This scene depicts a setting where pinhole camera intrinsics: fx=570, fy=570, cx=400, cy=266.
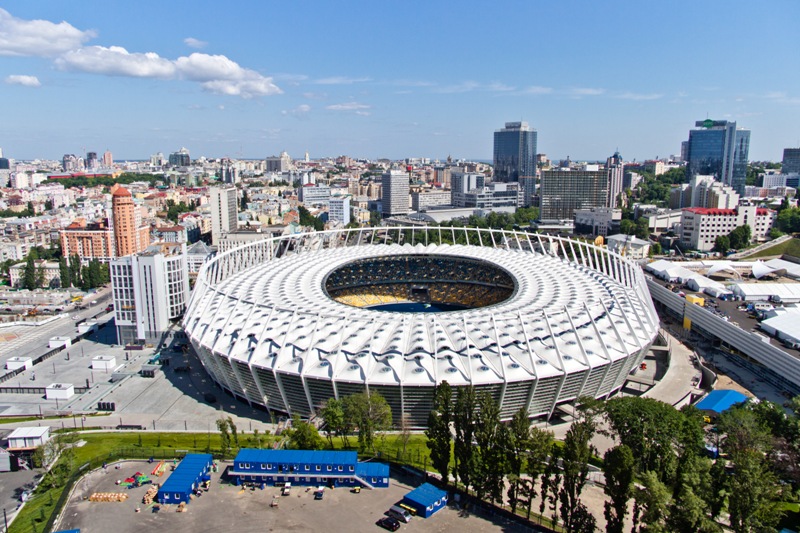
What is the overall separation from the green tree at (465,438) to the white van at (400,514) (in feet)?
13.9

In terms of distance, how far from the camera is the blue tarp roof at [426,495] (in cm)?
3506

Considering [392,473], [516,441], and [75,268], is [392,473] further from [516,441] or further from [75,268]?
[75,268]

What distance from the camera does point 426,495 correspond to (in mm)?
35844

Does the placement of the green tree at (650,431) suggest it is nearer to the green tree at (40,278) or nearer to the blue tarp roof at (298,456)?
the blue tarp roof at (298,456)

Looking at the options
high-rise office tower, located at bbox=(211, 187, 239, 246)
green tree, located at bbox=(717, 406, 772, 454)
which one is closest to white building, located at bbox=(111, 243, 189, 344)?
green tree, located at bbox=(717, 406, 772, 454)

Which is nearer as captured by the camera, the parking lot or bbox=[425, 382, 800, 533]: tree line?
bbox=[425, 382, 800, 533]: tree line

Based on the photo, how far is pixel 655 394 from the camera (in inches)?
2052

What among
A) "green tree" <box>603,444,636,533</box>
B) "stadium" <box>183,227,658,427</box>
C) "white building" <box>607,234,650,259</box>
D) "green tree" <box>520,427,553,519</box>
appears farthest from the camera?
"white building" <box>607,234,650,259</box>

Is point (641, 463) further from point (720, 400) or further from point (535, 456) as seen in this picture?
point (720, 400)

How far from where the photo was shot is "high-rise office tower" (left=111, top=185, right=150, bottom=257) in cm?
12462

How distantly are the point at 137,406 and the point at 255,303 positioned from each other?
47.0 feet

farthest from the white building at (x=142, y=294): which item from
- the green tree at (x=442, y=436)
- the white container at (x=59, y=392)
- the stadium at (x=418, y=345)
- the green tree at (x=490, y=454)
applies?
the green tree at (x=490, y=454)

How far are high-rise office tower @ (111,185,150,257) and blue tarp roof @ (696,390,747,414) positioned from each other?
382 feet

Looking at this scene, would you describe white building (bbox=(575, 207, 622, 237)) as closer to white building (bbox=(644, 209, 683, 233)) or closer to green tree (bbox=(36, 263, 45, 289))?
white building (bbox=(644, 209, 683, 233))
